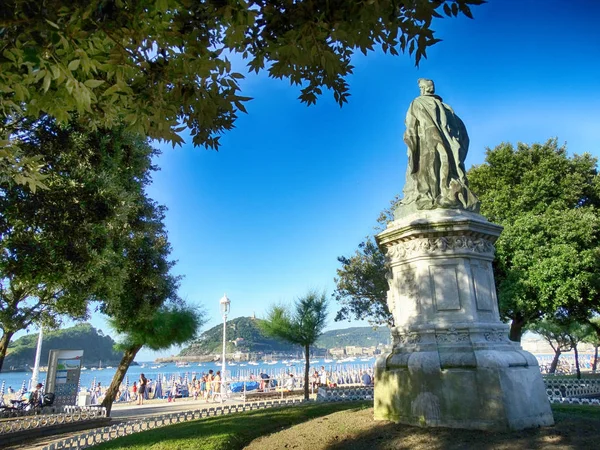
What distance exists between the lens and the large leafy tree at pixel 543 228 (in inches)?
720

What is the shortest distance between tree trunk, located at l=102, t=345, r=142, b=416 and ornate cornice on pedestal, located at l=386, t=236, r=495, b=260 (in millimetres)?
15633

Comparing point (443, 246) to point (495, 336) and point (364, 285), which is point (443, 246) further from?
point (364, 285)

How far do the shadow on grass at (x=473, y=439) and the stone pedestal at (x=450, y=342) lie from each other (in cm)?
27

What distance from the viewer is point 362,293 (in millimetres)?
25406

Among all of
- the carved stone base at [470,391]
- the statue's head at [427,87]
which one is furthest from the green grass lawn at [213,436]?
the statue's head at [427,87]

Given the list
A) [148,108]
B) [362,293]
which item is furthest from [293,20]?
[362,293]

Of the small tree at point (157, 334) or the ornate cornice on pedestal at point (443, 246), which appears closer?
the ornate cornice on pedestal at point (443, 246)

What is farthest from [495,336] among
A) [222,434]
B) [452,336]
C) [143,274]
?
[143,274]

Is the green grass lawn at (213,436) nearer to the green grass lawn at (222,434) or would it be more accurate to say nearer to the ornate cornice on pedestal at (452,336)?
the green grass lawn at (222,434)

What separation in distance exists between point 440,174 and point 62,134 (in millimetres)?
8683

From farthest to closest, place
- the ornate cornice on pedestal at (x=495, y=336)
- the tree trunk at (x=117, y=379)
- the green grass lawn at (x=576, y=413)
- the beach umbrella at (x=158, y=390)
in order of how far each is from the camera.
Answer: the beach umbrella at (x=158, y=390)
the tree trunk at (x=117, y=379)
the green grass lawn at (x=576, y=413)
the ornate cornice on pedestal at (x=495, y=336)

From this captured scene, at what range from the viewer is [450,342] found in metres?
7.33

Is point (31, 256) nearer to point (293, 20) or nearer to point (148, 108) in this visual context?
point (148, 108)

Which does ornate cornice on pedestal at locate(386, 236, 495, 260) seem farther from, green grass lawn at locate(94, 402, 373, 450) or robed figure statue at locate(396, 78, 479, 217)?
green grass lawn at locate(94, 402, 373, 450)
